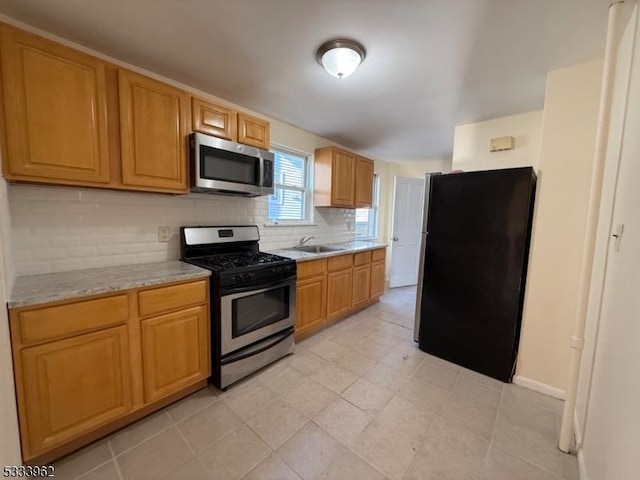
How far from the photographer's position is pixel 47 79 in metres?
1.41

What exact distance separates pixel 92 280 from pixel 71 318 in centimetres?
27

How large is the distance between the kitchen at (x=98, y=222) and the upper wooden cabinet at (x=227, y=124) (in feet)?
1.75

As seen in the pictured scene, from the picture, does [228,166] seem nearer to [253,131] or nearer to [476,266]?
[253,131]

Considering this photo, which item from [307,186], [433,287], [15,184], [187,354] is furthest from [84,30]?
[433,287]

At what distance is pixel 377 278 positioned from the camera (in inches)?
152

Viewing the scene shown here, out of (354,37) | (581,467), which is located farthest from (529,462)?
(354,37)

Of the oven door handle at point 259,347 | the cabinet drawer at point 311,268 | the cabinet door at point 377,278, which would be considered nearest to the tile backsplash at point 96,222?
the cabinet drawer at point 311,268

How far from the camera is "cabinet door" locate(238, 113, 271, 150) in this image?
230cm

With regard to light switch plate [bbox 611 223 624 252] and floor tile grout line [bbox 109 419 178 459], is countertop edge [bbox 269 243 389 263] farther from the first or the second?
light switch plate [bbox 611 223 624 252]

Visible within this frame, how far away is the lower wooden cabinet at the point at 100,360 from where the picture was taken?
126cm

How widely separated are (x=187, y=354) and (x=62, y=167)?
1.39m

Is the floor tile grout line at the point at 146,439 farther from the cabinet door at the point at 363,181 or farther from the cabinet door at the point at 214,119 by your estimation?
the cabinet door at the point at 363,181

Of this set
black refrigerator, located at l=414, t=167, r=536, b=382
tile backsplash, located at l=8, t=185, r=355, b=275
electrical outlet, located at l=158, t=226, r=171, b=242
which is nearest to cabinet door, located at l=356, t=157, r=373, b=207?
black refrigerator, located at l=414, t=167, r=536, b=382

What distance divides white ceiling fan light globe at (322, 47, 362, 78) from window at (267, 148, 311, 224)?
148 cm
